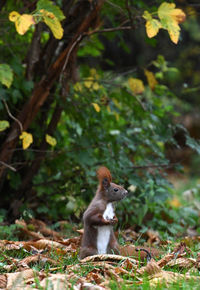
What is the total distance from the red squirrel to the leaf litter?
0.10m

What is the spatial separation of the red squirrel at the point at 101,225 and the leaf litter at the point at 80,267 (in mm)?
104

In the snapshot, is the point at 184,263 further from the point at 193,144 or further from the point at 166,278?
the point at 193,144

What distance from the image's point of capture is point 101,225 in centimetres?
300

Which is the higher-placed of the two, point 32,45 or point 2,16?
point 2,16

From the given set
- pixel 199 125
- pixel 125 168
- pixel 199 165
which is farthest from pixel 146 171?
pixel 199 125

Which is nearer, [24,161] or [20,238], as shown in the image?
[20,238]

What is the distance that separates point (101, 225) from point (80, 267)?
1.00ft

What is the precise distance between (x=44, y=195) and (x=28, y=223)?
56 centimetres

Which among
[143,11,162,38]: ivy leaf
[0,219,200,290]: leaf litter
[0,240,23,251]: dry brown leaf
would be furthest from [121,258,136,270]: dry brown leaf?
[143,11,162,38]: ivy leaf

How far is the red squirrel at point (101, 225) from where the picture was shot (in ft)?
9.87

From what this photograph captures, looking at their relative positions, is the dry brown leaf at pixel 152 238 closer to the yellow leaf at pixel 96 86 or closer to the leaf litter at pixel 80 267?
the leaf litter at pixel 80 267

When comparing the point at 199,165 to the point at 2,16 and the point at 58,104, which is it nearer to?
the point at 58,104

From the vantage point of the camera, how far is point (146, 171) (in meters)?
5.06

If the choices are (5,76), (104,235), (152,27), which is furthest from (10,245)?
(152,27)
